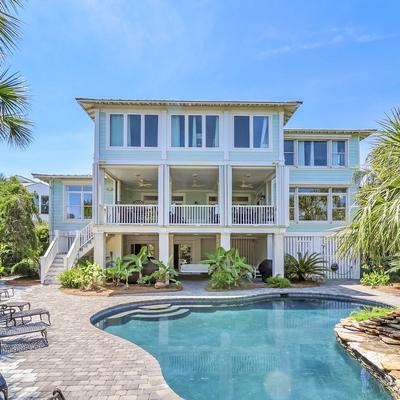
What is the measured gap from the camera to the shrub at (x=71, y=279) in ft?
49.1

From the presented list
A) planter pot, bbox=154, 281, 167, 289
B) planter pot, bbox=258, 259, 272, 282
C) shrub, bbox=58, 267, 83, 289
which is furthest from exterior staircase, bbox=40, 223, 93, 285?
planter pot, bbox=258, 259, 272, 282

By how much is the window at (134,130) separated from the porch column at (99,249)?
4828mm

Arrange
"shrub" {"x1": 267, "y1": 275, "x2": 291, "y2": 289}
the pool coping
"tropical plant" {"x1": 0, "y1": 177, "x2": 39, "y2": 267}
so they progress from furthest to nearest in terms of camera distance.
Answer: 1. "tropical plant" {"x1": 0, "y1": 177, "x2": 39, "y2": 267}
2. "shrub" {"x1": 267, "y1": 275, "x2": 291, "y2": 289}
3. the pool coping

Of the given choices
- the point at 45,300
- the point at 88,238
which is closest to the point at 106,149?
the point at 88,238

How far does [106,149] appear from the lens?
54.3ft

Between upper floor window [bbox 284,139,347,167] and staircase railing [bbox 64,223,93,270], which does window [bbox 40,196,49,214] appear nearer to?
staircase railing [bbox 64,223,93,270]

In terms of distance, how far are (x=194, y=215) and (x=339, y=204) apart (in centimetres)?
955

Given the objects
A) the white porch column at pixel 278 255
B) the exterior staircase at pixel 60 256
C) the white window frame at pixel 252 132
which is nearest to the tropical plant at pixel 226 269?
the white porch column at pixel 278 255

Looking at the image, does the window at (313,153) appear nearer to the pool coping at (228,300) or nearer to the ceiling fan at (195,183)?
the ceiling fan at (195,183)

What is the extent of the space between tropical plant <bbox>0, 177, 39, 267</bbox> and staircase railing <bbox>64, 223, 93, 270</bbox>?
224 cm

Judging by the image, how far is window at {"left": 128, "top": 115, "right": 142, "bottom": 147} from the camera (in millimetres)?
16750

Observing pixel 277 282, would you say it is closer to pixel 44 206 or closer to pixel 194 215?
pixel 194 215

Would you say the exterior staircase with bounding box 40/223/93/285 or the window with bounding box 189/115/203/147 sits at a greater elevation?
the window with bounding box 189/115/203/147

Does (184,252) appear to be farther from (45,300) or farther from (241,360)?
(241,360)
